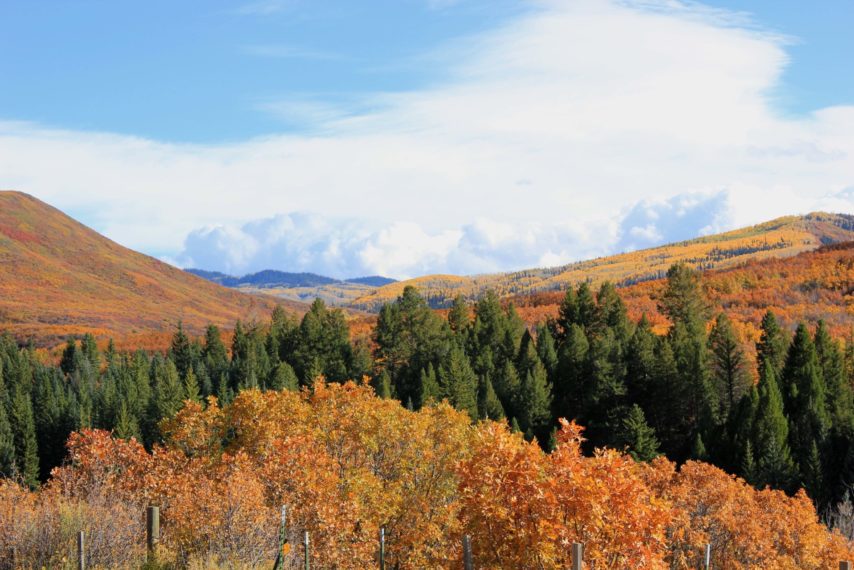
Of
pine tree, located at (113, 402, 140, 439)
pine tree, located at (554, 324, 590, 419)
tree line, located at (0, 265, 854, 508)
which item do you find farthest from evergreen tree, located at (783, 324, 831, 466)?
pine tree, located at (113, 402, 140, 439)

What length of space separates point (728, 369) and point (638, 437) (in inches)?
718

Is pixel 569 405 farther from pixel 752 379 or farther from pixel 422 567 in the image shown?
pixel 422 567

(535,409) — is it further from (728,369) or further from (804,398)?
(804,398)

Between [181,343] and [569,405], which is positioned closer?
[569,405]

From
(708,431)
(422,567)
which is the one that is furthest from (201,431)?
(708,431)

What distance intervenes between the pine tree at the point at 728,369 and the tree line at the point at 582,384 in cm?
15

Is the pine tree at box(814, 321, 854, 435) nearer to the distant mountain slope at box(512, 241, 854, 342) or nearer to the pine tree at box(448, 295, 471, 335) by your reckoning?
the distant mountain slope at box(512, 241, 854, 342)

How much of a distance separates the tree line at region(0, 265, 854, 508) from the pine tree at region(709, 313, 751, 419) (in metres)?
0.15

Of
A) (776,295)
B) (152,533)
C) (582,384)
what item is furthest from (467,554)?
(776,295)

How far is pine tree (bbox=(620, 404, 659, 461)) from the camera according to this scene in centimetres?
7412

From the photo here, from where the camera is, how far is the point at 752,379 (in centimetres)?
8869

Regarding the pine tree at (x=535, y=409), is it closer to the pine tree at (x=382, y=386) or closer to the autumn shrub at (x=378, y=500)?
the pine tree at (x=382, y=386)

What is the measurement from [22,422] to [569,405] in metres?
62.0

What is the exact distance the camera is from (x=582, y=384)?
9081cm
